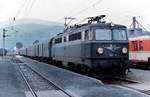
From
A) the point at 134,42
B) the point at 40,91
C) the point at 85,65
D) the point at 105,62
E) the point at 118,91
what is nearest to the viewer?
the point at 118,91

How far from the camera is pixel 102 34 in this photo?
1841cm

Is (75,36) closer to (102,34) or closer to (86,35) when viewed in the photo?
(86,35)

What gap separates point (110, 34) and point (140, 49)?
8311mm

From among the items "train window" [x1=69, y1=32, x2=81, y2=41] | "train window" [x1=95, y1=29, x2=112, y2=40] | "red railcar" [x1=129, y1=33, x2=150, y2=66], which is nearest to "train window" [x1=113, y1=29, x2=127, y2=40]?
"train window" [x1=95, y1=29, x2=112, y2=40]

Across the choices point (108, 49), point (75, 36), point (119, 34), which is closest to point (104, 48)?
point (108, 49)

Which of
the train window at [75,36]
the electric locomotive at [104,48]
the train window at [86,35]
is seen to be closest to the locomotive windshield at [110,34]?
the electric locomotive at [104,48]

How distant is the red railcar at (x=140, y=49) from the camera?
25.0m

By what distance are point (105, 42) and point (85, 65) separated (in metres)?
2.03

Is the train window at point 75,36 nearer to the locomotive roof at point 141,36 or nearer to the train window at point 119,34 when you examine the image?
the train window at point 119,34

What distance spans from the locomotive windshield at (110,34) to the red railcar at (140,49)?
6.67m

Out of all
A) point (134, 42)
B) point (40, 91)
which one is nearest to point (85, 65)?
point (40, 91)

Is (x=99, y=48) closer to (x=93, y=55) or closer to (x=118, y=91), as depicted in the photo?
(x=93, y=55)

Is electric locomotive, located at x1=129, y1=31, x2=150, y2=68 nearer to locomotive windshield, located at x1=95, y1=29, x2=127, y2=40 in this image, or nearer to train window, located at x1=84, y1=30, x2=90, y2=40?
locomotive windshield, located at x1=95, y1=29, x2=127, y2=40

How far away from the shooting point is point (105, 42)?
1805 centimetres
